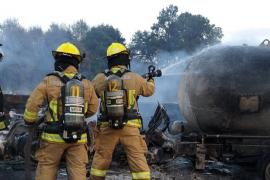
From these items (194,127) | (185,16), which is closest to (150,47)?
(185,16)

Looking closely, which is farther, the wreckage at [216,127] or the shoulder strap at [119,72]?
the wreckage at [216,127]

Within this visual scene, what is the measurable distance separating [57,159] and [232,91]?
3.36 meters

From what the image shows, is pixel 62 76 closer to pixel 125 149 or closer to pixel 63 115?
pixel 63 115

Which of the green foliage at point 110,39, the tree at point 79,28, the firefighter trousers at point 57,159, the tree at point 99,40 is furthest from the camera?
the tree at point 79,28

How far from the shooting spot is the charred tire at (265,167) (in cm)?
679

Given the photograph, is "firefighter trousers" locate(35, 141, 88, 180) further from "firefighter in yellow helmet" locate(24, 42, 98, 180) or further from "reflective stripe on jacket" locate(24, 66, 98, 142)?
"reflective stripe on jacket" locate(24, 66, 98, 142)

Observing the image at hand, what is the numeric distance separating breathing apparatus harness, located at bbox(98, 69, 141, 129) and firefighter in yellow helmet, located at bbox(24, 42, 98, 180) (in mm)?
521

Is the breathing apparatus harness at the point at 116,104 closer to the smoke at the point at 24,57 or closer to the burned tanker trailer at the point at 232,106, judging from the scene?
the burned tanker trailer at the point at 232,106

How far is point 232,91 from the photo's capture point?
6.96 metres

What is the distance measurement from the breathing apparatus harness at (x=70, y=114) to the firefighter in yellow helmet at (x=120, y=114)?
0.68 m

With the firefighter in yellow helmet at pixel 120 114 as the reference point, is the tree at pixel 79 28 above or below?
above

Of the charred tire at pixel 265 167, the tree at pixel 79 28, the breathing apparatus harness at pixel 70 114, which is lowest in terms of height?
the charred tire at pixel 265 167

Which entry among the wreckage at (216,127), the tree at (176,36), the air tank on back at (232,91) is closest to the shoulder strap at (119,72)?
the wreckage at (216,127)

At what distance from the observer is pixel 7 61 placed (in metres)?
23.1
